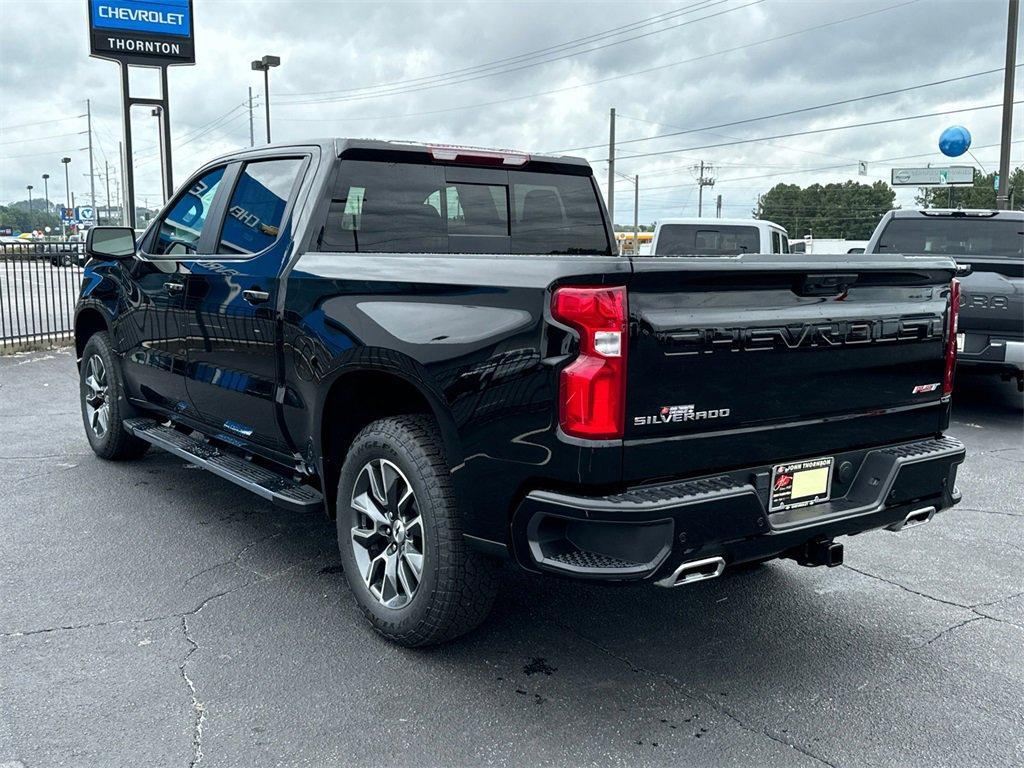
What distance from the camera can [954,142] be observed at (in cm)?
2214

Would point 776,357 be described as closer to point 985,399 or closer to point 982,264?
point 982,264

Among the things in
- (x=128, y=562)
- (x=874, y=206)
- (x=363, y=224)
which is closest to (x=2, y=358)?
(x=128, y=562)

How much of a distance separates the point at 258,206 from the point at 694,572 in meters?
2.83

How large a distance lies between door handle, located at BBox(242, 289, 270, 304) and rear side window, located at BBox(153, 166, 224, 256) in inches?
34.1

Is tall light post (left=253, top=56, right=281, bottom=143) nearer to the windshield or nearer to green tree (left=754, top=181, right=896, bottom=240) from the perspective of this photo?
the windshield

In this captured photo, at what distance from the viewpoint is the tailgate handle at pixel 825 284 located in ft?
10.4

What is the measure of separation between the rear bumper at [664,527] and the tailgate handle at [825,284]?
0.63 metres

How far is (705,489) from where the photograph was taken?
293 centimetres

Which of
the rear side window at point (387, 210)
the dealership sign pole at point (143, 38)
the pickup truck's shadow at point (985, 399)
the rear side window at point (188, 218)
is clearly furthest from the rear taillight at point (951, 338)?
the dealership sign pole at point (143, 38)

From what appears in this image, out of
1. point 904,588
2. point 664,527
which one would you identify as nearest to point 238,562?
point 664,527

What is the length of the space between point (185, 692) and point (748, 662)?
2.06 meters

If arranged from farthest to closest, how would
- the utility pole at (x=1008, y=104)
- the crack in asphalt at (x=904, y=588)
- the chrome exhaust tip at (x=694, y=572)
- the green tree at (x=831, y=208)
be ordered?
the green tree at (x=831, y=208)
the utility pole at (x=1008, y=104)
the crack in asphalt at (x=904, y=588)
the chrome exhaust tip at (x=694, y=572)

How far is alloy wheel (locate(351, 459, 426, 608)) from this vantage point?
347 centimetres

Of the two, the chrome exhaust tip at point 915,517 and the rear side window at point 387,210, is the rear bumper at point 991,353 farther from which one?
the rear side window at point 387,210
